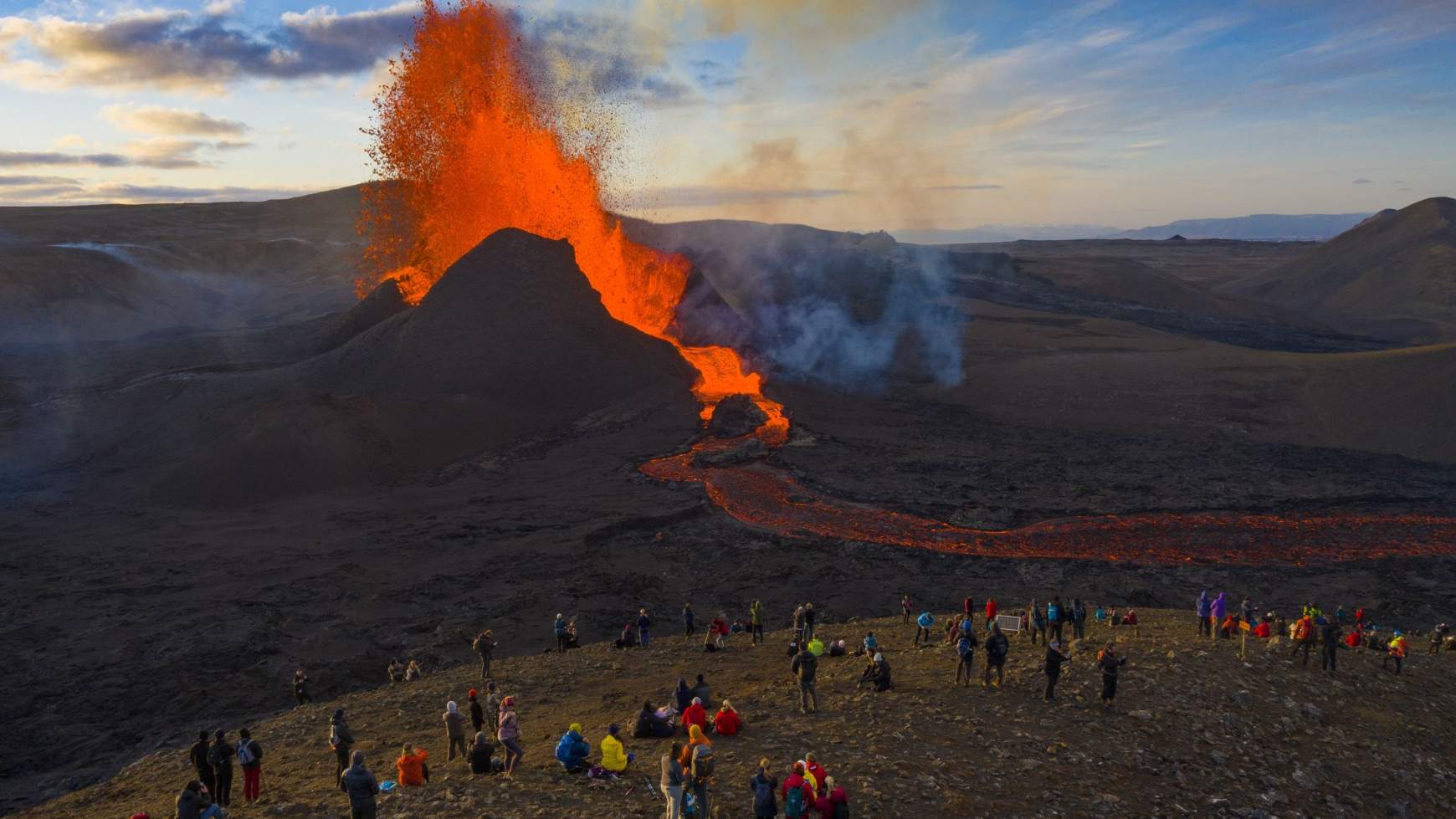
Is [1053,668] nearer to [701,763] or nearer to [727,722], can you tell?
[727,722]

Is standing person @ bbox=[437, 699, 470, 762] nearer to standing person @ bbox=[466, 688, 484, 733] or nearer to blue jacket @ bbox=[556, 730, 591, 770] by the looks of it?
standing person @ bbox=[466, 688, 484, 733]

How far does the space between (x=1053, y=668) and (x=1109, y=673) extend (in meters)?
0.99

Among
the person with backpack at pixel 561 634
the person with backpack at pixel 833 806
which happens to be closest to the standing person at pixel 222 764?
the person with backpack at pixel 833 806

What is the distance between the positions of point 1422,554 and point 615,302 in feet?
162

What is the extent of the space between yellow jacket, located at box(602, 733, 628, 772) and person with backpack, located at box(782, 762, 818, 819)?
2.78 m

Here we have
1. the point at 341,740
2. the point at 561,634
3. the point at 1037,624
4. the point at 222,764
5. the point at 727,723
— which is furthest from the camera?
the point at 561,634

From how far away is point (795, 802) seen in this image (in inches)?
456

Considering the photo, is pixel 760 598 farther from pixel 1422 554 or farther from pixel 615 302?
pixel 615 302

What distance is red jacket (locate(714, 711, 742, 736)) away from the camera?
15117 mm

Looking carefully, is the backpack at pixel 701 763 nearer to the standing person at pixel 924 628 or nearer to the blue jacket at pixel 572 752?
the blue jacket at pixel 572 752

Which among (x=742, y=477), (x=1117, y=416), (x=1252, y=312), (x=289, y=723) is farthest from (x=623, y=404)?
(x=1252, y=312)

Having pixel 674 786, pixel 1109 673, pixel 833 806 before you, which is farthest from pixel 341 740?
pixel 1109 673

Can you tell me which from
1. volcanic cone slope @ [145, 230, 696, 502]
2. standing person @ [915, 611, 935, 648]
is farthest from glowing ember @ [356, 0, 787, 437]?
standing person @ [915, 611, 935, 648]

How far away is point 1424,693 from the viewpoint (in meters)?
18.2
